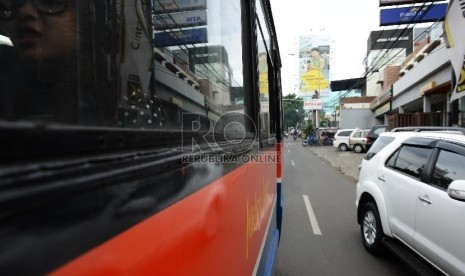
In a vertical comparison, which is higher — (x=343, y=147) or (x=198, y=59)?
(x=198, y=59)

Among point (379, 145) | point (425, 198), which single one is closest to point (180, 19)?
point (425, 198)

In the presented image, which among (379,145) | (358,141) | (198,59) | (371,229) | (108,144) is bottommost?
(371,229)

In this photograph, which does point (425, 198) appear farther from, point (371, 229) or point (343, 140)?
point (343, 140)

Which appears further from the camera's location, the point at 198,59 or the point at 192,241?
the point at 198,59

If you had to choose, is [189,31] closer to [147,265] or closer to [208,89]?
[208,89]

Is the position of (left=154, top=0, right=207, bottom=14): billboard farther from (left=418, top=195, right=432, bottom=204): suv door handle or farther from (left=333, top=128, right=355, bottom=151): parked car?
(left=333, top=128, right=355, bottom=151): parked car

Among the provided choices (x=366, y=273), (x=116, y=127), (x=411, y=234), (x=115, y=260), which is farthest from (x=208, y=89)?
(x=366, y=273)

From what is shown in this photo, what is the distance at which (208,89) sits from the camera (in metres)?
1.70

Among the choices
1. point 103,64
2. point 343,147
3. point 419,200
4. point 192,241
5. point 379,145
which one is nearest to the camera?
point 103,64

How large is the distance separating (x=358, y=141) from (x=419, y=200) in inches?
945

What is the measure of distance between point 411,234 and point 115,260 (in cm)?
395

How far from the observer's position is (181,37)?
135 cm

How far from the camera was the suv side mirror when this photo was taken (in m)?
3.06

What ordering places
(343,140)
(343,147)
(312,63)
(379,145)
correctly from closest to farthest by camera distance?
(379,145) < (343,140) < (343,147) < (312,63)
